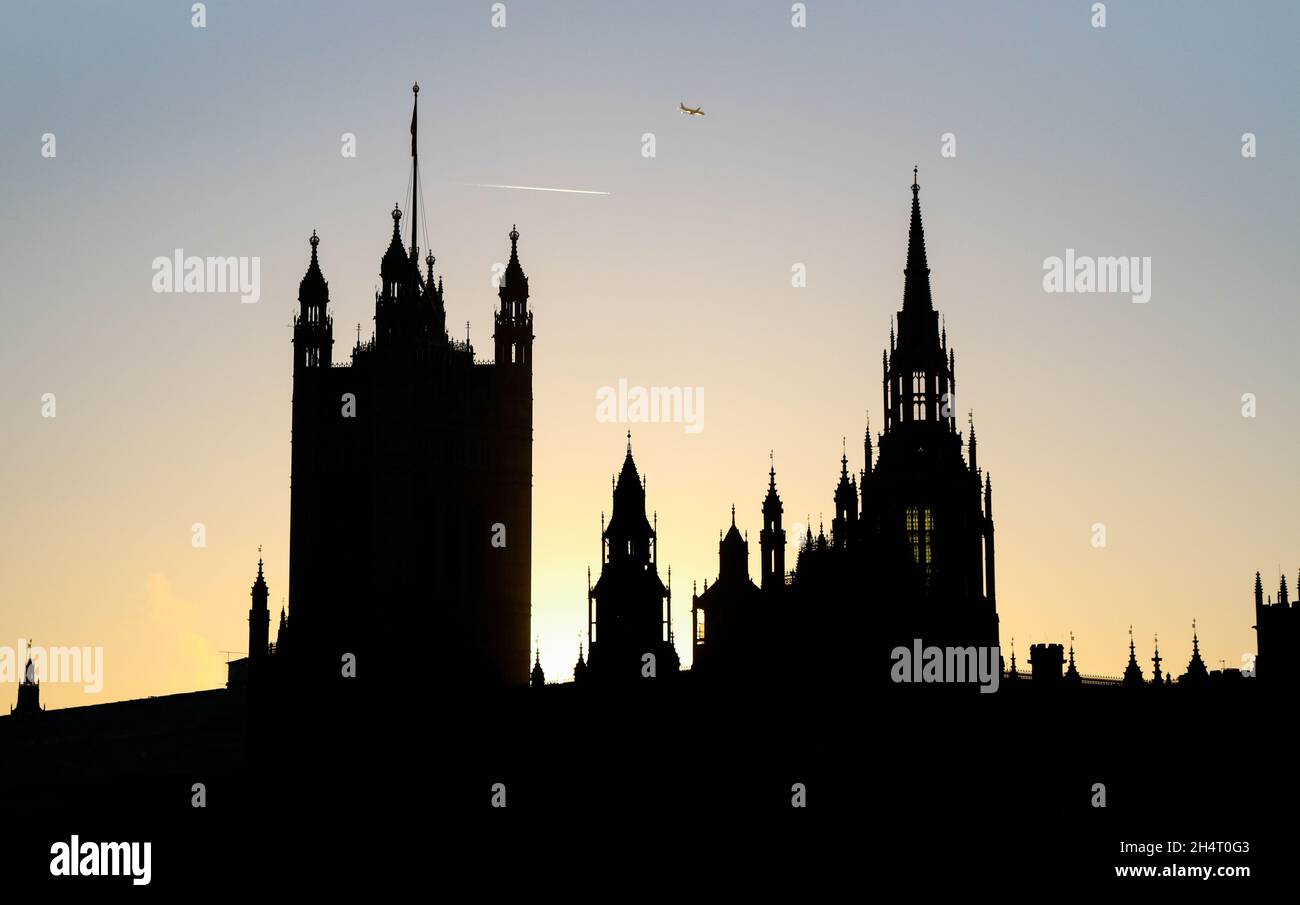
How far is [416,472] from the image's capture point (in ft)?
487

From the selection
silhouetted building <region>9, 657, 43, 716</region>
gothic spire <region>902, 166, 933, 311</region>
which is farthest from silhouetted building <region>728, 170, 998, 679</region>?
silhouetted building <region>9, 657, 43, 716</region>

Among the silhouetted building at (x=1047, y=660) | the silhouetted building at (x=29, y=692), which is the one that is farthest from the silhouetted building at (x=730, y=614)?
the silhouetted building at (x=29, y=692)

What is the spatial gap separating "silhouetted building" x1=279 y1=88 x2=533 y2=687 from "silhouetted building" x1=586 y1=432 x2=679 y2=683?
21.4 m

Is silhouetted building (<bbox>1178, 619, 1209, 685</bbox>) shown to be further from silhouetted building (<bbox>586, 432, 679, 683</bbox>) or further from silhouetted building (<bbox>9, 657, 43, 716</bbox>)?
silhouetted building (<bbox>9, 657, 43, 716</bbox>)

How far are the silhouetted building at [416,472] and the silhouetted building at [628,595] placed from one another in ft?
70.4

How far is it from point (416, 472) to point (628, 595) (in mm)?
30711

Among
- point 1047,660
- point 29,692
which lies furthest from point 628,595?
point 29,692

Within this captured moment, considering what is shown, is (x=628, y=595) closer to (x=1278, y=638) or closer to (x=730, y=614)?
(x=730, y=614)

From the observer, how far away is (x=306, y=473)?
151 meters

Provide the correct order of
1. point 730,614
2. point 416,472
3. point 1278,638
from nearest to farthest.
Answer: point 1278,638
point 730,614
point 416,472

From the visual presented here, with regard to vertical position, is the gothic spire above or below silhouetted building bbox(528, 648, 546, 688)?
above

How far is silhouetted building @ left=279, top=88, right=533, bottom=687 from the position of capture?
145 metres

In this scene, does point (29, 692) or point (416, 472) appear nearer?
point (416, 472)
